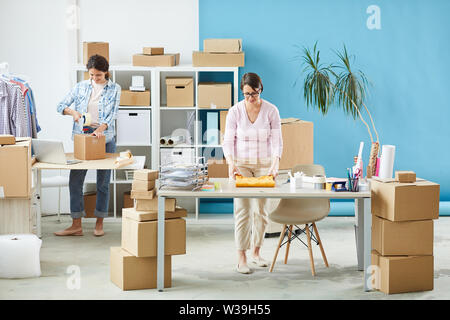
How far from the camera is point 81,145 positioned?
19.4ft

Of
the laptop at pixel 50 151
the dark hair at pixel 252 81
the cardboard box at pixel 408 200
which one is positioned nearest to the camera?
the cardboard box at pixel 408 200

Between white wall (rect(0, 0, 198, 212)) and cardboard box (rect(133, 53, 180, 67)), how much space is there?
1.34 ft

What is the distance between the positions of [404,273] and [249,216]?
4.13ft

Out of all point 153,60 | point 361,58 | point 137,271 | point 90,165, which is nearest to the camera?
point 137,271

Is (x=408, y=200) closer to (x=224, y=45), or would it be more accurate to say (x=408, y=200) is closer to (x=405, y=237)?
(x=405, y=237)

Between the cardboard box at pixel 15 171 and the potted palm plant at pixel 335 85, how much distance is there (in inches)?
132

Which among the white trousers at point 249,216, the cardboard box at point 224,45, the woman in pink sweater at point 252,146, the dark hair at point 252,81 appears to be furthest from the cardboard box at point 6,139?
the cardboard box at point 224,45

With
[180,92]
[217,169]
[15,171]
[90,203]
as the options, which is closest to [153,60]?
[180,92]

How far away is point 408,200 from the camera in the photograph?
4.53 m

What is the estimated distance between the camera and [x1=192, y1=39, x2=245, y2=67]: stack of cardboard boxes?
702 cm

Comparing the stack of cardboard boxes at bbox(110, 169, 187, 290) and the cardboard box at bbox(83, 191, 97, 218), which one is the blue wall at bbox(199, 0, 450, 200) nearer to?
the cardboard box at bbox(83, 191, 97, 218)

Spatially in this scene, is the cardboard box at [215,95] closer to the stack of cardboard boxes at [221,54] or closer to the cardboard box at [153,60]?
the stack of cardboard boxes at [221,54]

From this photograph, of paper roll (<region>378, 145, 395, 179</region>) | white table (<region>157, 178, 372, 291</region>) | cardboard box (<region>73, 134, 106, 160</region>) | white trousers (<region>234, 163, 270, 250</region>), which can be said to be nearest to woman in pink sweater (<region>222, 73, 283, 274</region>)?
white trousers (<region>234, 163, 270, 250</region>)

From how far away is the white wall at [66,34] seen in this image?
737 centimetres
